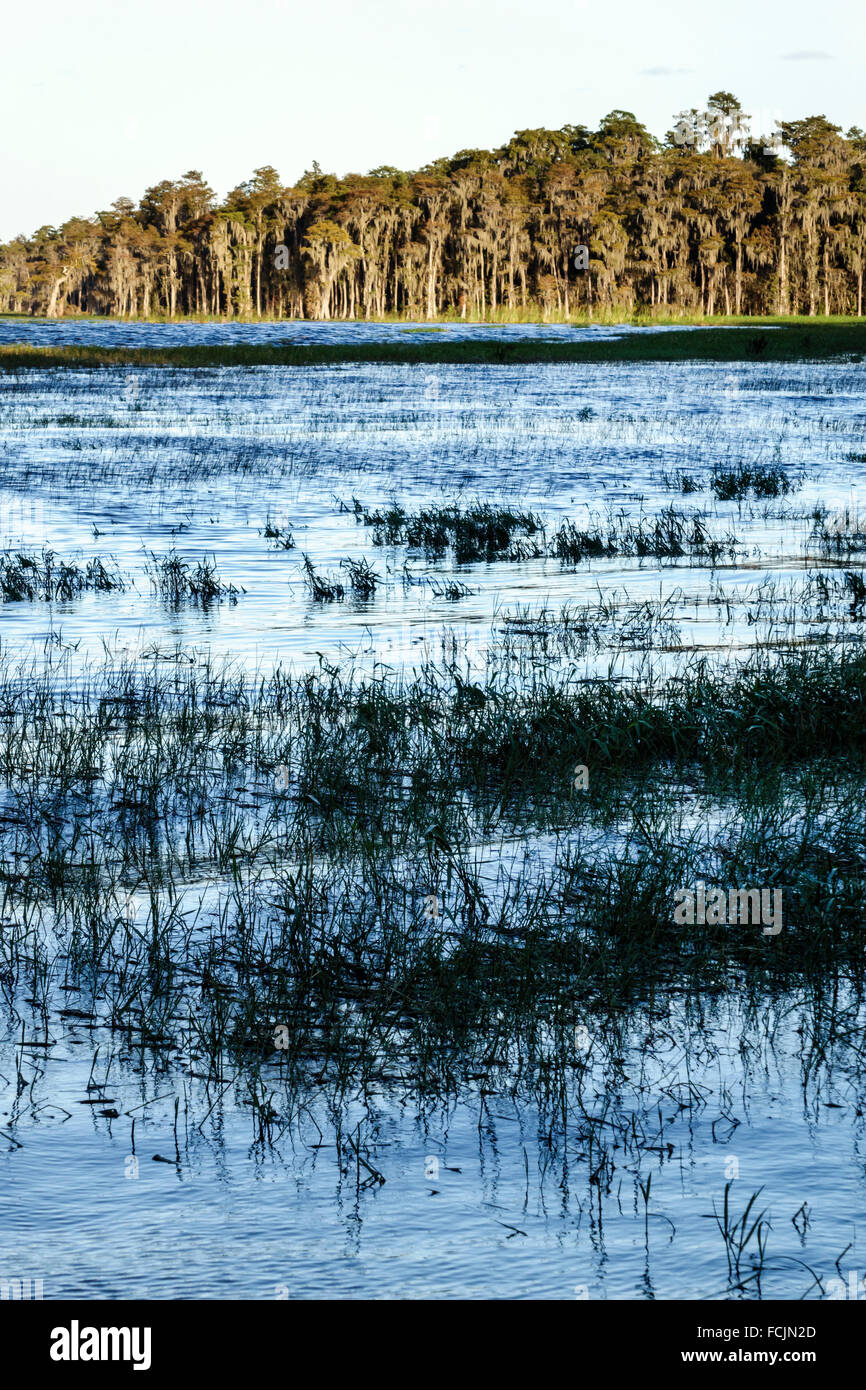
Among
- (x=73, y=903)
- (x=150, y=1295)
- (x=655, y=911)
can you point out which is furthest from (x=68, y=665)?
(x=150, y=1295)

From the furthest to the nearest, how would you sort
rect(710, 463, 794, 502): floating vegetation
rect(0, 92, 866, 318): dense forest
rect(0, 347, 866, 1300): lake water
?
rect(0, 92, 866, 318): dense forest → rect(710, 463, 794, 502): floating vegetation → rect(0, 347, 866, 1300): lake water

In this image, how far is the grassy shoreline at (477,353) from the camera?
6644 centimetres

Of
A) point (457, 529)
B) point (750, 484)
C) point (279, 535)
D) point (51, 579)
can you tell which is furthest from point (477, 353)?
point (51, 579)

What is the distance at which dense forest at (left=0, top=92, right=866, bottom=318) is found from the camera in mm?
121750

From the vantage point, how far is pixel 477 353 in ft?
245

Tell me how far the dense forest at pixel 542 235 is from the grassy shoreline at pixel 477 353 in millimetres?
36376

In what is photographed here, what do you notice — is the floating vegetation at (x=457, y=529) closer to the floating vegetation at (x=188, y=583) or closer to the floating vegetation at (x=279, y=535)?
the floating vegetation at (x=279, y=535)

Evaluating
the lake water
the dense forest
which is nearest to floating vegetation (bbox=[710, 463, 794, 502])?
the lake water

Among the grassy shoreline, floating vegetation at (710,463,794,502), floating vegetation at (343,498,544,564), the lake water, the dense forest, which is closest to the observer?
the lake water

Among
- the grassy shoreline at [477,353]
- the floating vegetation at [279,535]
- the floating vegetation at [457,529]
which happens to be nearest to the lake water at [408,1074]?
the floating vegetation at [279,535]

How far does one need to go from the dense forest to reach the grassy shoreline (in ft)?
119

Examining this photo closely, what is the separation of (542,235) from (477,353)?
5615 centimetres

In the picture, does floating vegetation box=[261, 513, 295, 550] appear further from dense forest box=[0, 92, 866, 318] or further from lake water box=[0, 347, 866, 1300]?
dense forest box=[0, 92, 866, 318]

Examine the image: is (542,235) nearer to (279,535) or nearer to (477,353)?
(477,353)
